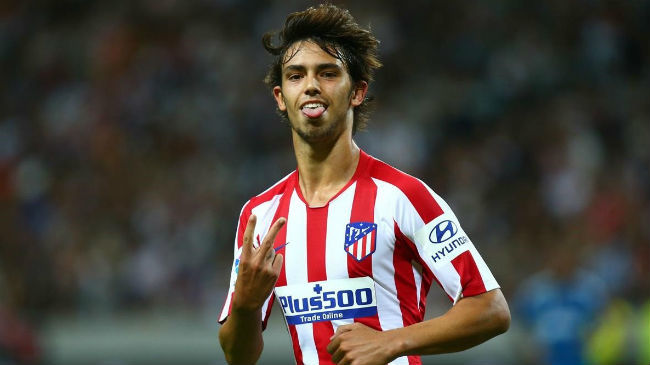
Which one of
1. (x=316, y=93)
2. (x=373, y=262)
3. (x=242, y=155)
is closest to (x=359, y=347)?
(x=373, y=262)

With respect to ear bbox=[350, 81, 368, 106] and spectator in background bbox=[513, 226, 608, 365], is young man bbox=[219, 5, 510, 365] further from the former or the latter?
spectator in background bbox=[513, 226, 608, 365]

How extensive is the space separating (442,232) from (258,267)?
0.60 meters

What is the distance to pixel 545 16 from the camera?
10266 mm

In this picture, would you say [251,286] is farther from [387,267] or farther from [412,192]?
[412,192]

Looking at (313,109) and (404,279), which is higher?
(313,109)

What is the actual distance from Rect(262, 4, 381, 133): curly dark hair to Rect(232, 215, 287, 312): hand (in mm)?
678

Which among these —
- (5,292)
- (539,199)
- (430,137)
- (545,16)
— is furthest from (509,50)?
(5,292)

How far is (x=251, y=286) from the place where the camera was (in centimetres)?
311

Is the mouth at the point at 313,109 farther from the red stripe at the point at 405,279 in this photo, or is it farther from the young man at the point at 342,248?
the red stripe at the point at 405,279

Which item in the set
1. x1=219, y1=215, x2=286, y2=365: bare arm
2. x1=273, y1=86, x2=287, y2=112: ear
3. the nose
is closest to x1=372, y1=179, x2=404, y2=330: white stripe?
x1=219, y1=215, x2=286, y2=365: bare arm

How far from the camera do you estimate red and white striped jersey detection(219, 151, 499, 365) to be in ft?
10.5

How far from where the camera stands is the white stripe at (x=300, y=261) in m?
3.31

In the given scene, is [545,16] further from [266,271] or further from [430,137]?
[266,271]

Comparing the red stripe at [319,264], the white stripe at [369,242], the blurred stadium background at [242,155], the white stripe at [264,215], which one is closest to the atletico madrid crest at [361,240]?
the white stripe at [369,242]
